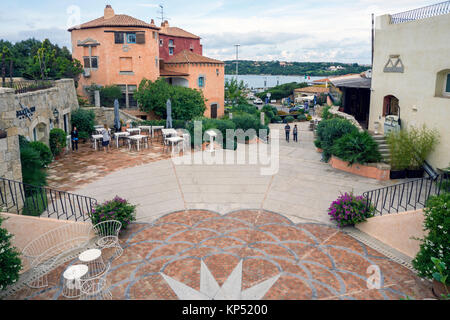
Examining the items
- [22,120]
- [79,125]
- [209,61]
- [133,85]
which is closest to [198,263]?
[22,120]

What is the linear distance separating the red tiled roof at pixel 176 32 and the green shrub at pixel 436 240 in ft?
123

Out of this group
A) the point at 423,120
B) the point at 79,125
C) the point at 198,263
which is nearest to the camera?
the point at 198,263

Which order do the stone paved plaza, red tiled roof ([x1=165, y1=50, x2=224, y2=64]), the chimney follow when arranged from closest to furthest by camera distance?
the stone paved plaza < the chimney < red tiled roof ([x1=165, y1=50, x2=224, y2=64])

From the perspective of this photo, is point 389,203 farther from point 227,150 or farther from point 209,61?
point 209,61

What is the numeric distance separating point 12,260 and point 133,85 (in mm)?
28443

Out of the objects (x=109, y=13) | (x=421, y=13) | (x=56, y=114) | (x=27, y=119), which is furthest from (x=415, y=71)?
(x=109, y=13)

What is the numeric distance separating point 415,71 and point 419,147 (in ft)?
11.6

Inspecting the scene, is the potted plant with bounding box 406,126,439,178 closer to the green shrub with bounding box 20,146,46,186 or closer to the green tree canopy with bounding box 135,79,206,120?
the green shrub with bounding box 20,146,46,186

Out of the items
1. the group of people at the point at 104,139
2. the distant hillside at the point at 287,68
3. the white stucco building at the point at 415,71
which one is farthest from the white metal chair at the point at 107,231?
the distant hillside at the point at 287,68

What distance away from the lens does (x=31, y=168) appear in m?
12.6

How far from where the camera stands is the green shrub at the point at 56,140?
1764cm

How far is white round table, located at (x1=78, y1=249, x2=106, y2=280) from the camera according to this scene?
7551 mm

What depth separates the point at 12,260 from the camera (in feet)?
23.5

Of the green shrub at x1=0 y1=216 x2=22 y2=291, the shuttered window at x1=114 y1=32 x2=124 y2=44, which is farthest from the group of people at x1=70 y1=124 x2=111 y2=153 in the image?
the shuttered window at x1=114 y1=32 x2=124 y2=44
